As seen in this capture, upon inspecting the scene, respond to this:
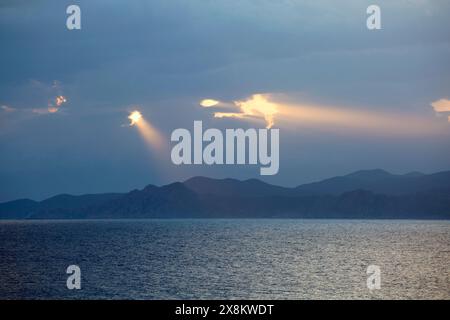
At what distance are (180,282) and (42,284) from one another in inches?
651

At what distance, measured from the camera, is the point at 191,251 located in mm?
126250

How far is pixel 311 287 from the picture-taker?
70.2 metres

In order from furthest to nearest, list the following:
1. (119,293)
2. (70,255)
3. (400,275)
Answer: (70,255) → (400,275) → (119,293)

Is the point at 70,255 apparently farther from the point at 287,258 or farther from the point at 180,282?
the point at 180,282

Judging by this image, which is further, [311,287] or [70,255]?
[70,255]
